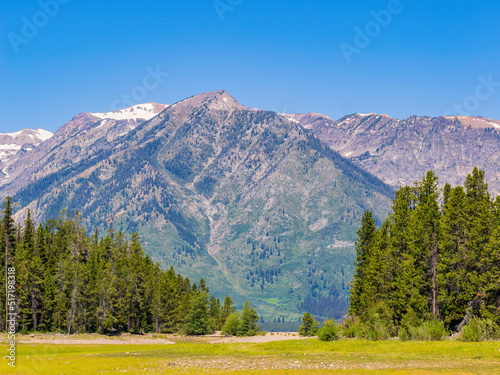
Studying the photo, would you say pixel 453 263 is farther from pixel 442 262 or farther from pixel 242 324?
pixel 242 324

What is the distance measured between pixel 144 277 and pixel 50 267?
25.4m

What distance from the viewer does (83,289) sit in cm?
11919

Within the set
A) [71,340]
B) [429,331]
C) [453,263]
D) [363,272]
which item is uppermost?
[453,263]

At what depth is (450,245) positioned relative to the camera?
74.9 m

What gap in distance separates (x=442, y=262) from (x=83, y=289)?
268 feet

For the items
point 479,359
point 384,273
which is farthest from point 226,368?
point 384,273

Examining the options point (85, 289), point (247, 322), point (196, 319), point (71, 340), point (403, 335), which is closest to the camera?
point (403, 335)

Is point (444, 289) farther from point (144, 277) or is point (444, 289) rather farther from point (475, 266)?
point (144, 277)

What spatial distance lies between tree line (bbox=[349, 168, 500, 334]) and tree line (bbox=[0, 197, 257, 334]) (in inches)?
2534

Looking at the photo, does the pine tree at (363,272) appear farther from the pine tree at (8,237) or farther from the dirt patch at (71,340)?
the pine tree at (8,237)

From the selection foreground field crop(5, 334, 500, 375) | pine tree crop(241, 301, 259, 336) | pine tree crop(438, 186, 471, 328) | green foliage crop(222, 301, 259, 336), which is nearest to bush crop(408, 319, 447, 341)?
pine tree crop(438, 186, 471, 328)

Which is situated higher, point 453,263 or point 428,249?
point 428,249

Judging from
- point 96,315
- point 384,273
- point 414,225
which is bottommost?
point 96,315

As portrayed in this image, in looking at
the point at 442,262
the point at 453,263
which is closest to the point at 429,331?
the point at 453,263
